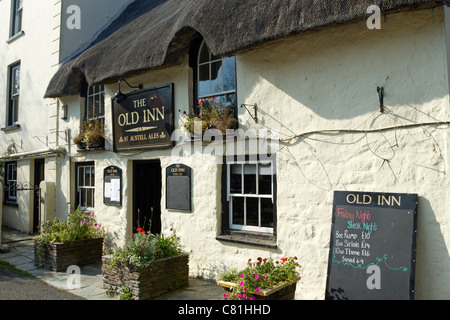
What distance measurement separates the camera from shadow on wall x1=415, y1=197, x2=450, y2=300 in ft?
12.8

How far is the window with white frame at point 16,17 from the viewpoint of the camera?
38.9ft

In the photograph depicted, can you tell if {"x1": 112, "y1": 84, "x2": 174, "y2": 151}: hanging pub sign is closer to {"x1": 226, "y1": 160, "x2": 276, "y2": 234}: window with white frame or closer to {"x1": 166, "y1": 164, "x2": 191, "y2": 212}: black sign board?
{"x1": 166, "y1": 164, "x2": 191, "y2": 212}: black sign board

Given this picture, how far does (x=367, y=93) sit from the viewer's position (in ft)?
14.7

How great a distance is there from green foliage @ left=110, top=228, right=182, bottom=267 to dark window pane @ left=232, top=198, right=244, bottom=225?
1106mm

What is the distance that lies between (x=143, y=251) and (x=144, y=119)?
2888 millimetres

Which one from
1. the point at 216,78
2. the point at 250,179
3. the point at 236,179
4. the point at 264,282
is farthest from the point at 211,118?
the point at 264,282

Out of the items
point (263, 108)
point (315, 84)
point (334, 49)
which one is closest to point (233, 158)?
point (263, 108)

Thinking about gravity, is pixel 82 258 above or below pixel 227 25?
below

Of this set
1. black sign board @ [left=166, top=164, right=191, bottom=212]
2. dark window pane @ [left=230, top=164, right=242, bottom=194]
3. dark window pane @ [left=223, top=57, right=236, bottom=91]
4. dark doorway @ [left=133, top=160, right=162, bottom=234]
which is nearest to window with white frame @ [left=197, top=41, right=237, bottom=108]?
dark window pane @ [left=223, top=57, right=236, bottom=91]

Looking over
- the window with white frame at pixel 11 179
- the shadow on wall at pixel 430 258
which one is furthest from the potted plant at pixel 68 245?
the shadow on wall at pixel 430 258

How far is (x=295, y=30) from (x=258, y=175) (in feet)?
7.52

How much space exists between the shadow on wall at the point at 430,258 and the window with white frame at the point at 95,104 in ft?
23.3

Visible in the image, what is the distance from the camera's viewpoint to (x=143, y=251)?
17.5ft
